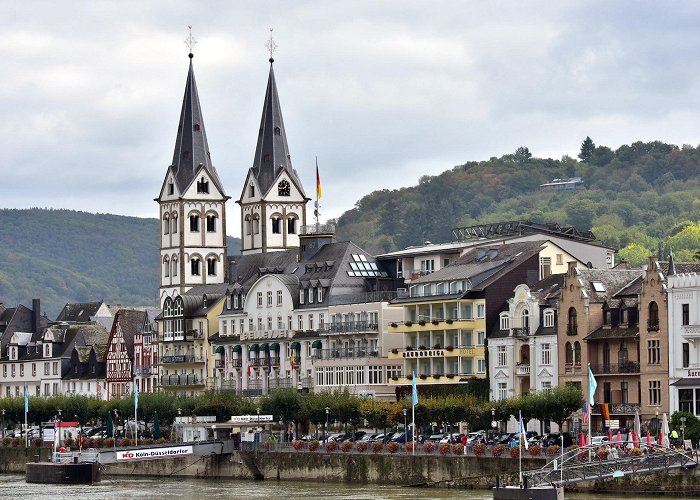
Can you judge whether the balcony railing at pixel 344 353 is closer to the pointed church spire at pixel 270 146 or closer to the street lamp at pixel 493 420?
the street lamp at pixel 493 420

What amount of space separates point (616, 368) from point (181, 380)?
60.4m

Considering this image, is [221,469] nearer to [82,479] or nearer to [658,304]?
[82,479]

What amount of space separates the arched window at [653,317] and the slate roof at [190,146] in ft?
249

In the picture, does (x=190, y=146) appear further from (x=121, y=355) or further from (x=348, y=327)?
(x=348, y=327)

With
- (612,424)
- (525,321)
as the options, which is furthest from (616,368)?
(525,321)

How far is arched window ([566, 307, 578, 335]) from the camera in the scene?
429 feet

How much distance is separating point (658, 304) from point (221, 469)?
3178 centimetres

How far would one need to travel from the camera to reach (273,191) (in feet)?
636

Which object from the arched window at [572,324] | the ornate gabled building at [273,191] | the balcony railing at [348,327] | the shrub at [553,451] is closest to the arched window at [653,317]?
the arched window at [572,324]

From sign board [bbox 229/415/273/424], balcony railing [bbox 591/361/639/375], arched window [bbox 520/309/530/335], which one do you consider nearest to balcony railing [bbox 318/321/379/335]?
sign board [bbox 229/415/273/424]

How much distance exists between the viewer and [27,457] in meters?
157

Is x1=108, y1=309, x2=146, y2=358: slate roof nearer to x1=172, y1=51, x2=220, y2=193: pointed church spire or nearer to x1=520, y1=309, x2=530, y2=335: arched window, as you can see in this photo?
x1=172, y1=51, x2=220, y2=193: pointed church spire

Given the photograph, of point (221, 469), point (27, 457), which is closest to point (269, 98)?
point (27, 457)

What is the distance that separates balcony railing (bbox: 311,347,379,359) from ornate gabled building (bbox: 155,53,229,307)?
3343 cm
